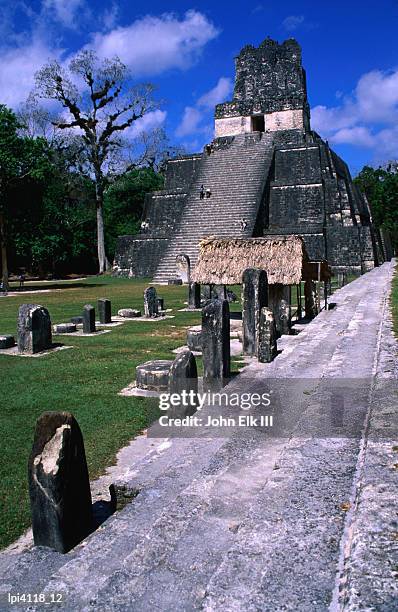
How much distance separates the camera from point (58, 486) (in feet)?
9.84

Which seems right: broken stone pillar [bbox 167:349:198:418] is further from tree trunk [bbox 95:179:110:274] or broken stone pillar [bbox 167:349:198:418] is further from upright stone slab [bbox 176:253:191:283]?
tree trunk [bbox 95:179:110:274]

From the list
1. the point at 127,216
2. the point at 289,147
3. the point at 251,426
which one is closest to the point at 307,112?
the point at 289,147

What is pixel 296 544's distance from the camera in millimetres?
2520

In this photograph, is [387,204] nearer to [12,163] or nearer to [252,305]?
[12,163]

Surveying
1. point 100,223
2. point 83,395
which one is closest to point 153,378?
point 83,395

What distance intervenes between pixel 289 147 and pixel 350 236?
6.72m

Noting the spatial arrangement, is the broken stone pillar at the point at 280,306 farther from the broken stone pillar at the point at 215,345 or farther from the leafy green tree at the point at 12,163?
the leafy green tree at the point at 12,163

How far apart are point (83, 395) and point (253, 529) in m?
3.86

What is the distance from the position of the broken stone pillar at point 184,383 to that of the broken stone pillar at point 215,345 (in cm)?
53

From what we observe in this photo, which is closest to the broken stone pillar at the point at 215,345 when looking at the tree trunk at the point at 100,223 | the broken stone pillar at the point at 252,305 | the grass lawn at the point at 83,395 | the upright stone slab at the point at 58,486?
the grass lawn at the point at 83,395

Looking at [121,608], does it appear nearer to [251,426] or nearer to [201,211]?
[251,426]

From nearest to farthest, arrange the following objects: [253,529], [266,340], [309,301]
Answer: [253,529], [266,340], [309,301]

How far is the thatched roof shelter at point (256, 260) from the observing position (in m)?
10.5

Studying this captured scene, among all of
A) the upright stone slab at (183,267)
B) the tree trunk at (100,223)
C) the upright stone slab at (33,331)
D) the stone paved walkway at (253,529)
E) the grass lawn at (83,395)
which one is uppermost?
the tree trunk at (100,223)
